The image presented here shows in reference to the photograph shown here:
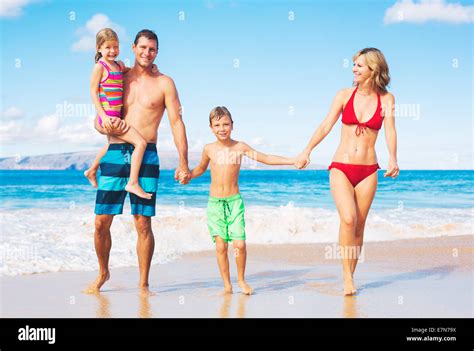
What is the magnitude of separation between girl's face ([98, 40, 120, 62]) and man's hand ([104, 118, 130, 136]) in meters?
0.55

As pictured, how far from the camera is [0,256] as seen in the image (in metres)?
7.57

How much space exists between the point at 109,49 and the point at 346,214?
2.47 m

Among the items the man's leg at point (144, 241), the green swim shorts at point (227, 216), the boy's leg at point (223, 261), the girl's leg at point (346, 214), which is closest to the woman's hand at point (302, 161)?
the girl's leg at point (346, 214)

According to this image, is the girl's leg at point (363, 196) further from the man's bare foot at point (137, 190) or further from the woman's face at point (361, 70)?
the man's bare foot at point (137, 190)

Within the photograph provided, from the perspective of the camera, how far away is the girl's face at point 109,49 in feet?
17.7

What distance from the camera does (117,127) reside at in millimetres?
5457

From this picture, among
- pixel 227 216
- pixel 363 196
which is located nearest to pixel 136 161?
pixel 227 216

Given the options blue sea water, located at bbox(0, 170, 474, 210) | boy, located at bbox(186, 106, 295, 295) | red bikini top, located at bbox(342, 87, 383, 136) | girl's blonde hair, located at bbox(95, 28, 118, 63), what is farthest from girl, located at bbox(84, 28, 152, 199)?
blue sea water, located at bbox(0, 170, 474, 210)

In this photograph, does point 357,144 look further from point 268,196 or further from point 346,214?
point 268,196

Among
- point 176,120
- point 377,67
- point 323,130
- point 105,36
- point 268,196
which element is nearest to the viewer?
point 105,36

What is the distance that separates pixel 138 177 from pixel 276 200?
20122mm

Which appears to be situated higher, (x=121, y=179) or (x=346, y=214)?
(x=121, y=179)

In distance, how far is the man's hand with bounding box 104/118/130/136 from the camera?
545 cm
